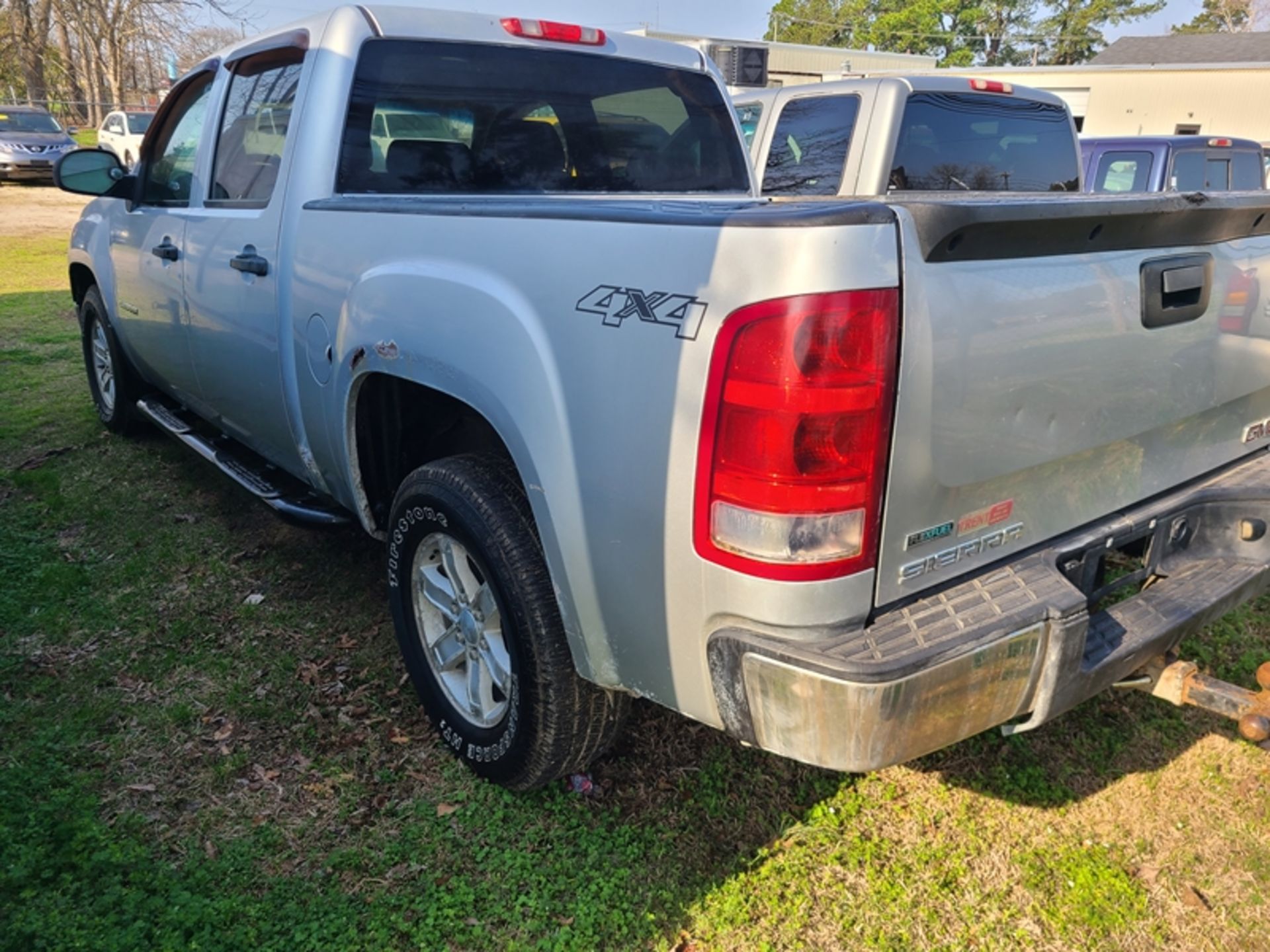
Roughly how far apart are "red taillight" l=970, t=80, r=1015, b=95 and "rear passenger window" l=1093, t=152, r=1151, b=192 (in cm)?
429

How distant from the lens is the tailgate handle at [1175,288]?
2.13 meters

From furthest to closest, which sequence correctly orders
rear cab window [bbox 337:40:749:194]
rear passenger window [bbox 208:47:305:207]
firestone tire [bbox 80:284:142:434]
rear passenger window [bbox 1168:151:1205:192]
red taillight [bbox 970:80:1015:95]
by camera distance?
1. rear passenger window [bbox 1168:151:1205:192]
2. red taillight [bbox 970:80:1015:95]
3. firestone tire [bbox 80:284:142:434]
4. rear passenger window [bbox 208:47:305:207]
5. rear cab window [bbox 337:40:749:194]

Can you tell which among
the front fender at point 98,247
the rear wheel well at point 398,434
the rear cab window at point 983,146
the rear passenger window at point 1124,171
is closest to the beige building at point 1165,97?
the rear passenger window at point 1124,171

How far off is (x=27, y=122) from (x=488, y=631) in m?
26.8

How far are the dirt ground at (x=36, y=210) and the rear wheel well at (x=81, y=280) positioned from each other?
11.3 metres

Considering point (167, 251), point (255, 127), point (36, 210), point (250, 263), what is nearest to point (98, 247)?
point (167, 251)

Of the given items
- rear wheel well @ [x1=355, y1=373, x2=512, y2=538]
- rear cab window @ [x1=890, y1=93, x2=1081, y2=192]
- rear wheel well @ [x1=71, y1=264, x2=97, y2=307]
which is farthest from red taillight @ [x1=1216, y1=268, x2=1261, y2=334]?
rear wheel well @ [x1=71, y1=264, x2=97, y2=307]

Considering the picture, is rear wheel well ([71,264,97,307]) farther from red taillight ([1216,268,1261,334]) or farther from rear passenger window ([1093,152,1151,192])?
rear passenger window ([1093,152,1151,192])

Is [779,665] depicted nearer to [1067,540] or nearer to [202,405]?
[1067,540]

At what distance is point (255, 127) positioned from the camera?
345 centimetres

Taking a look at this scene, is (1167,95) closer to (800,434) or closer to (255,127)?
(255,127)

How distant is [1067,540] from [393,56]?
8.04 feet

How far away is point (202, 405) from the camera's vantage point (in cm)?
414

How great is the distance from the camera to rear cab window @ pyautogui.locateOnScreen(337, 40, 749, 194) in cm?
308
